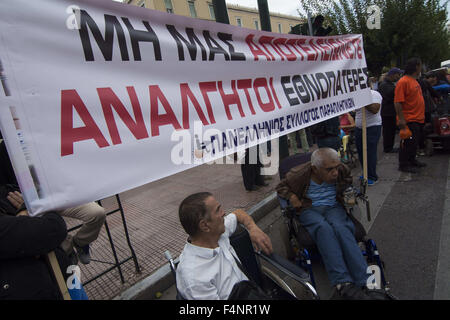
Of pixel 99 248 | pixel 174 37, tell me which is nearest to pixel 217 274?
pixel 174 37

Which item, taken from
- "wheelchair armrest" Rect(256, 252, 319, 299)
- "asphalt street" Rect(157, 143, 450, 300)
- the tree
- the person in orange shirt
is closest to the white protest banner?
"wheelchair armrest" Rect(256, 252, 319, 299)

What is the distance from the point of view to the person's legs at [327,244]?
198 cm

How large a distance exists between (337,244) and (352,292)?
1.17 ft

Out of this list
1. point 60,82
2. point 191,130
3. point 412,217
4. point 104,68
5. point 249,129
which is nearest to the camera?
point 60,82

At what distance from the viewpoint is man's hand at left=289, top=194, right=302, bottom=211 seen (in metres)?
2.40

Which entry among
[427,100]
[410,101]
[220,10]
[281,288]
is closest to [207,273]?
[281,288]

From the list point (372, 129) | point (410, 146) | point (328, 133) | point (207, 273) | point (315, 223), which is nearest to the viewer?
point (207, 273)

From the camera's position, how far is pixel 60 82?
4.03 feet

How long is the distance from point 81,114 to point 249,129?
124cm

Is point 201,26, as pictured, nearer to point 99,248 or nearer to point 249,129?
point 249,129

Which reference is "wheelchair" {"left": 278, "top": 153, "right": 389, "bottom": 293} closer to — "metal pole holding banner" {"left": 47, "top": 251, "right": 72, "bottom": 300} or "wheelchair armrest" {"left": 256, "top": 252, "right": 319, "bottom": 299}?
"wheelchair armrest" {"left": 256, "top": 252, "right": 319, "bottom": 299}

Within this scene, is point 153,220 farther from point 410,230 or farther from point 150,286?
point 410,230

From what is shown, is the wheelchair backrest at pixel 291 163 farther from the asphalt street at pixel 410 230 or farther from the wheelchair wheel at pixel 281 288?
the wheelchair wheel at pixel 281 288

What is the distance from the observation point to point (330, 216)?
234 centimetres
